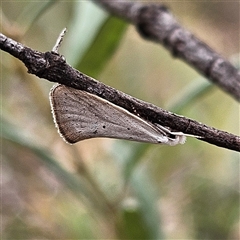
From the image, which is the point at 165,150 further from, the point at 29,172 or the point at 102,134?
the point at 102,134

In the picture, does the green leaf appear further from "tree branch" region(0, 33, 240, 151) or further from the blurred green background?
"tree branch" region(0, 33, 240, 151)

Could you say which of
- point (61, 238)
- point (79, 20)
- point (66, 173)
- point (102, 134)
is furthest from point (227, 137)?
Answer: point (61, 238)

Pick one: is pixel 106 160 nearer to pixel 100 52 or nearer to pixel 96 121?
pixel 100 52

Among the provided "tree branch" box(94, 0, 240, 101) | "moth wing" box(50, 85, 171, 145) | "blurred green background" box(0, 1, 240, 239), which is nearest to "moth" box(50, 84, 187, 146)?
"moth wing" box(50, 85, 171, 145)

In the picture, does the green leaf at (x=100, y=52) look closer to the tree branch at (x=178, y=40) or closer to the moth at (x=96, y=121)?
the tree branch at (x=178, y=40)

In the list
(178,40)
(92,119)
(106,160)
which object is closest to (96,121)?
(92,119)

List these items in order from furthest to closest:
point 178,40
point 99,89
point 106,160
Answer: point 106,160
point 178,40
point 99,89
